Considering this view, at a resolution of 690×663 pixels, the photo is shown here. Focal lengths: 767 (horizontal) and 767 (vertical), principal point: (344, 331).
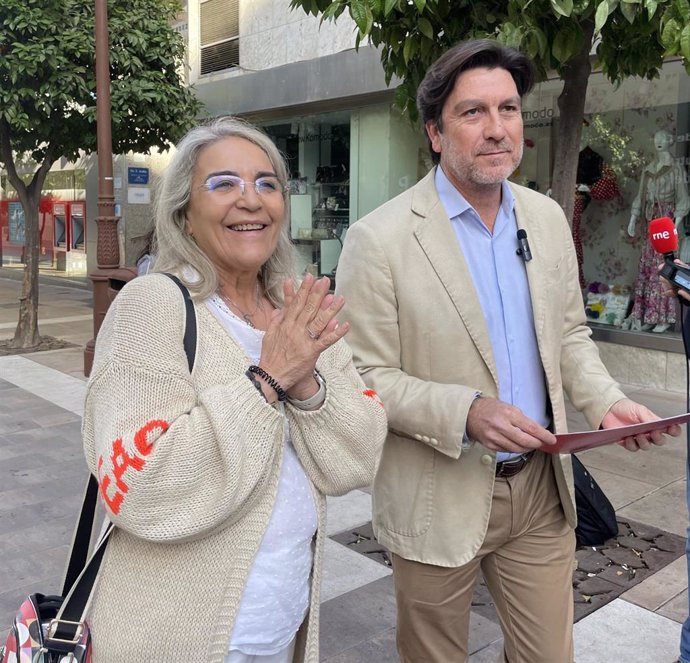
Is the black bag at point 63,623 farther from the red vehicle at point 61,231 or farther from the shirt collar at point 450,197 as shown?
the red vehicle at point 61,231

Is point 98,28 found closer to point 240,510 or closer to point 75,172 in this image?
point 240,510

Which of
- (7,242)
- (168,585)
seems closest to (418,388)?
(168,585)

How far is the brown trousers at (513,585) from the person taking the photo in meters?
2.23

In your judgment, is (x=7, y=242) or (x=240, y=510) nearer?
(x=240, y=510)

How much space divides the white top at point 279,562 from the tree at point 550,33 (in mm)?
1886

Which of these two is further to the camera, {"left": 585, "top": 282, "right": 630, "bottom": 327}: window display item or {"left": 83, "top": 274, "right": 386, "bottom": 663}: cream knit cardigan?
{"left": 585, "top": 282, "right": 630, "bottom": 327}: window display item

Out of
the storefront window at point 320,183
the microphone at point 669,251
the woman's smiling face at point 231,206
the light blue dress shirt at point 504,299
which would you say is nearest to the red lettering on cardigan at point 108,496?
the woman's smiling face at point 231,206

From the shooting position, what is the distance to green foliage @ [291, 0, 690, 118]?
9.95ft

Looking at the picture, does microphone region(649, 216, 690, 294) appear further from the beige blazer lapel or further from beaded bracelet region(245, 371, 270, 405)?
beaded bracelet region(245, 371, 270, 405)

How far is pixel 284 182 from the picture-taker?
199 cm

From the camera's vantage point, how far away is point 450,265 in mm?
2201

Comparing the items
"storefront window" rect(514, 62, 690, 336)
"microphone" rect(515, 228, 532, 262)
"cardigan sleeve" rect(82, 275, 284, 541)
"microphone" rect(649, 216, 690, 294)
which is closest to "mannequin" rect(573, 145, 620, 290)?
"storefront window" rect(514, 62, 690, 336)

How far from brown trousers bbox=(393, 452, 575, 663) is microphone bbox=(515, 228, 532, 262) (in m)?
0.59

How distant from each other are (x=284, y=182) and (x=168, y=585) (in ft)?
3.34
